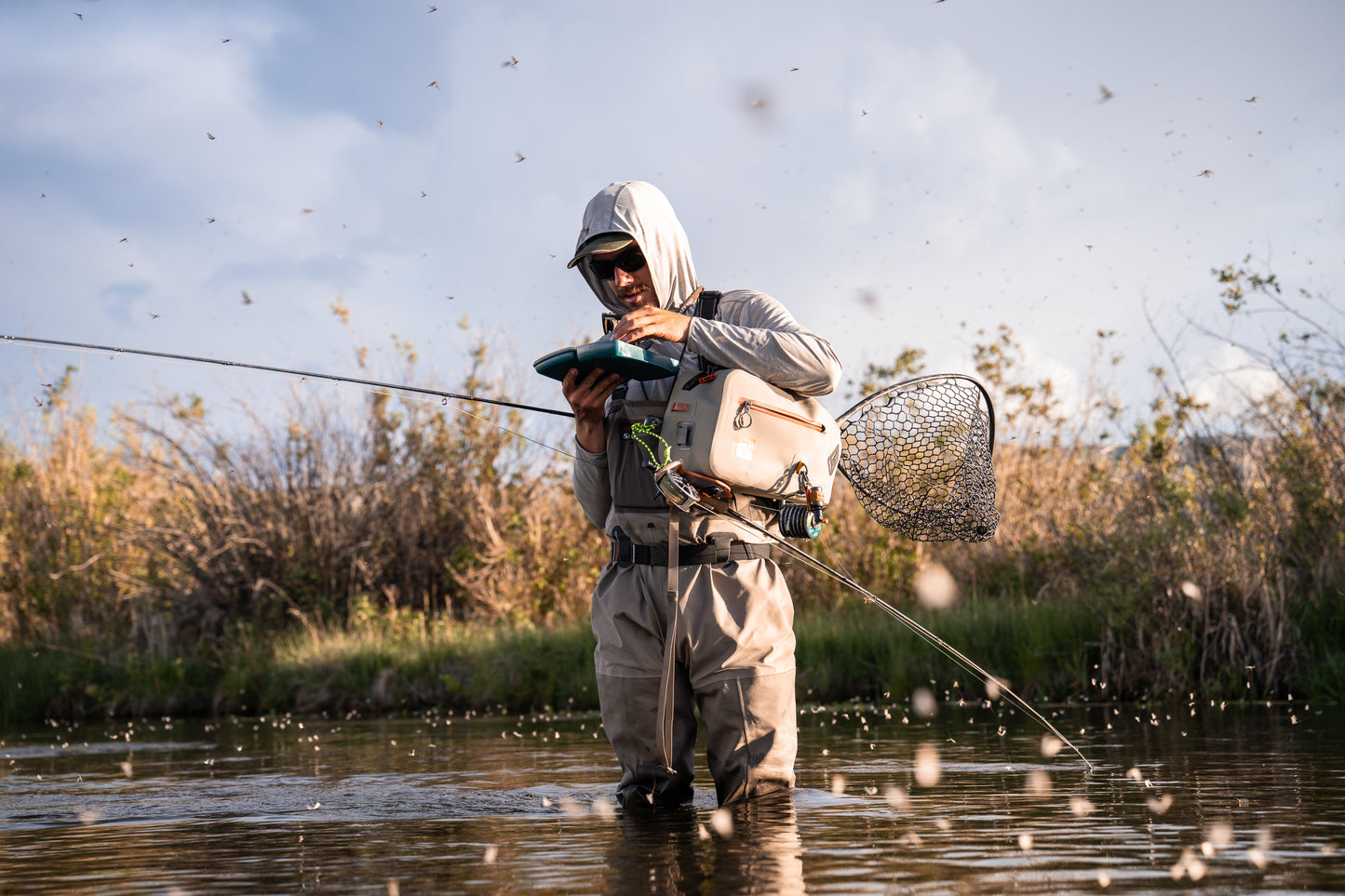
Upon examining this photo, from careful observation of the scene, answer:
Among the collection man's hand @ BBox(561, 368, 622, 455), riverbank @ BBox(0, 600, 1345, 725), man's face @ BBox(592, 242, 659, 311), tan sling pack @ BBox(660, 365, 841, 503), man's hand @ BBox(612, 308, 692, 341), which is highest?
man's face @ BBox(592, 242, 659, 311)

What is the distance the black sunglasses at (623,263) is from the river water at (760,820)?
1713mm

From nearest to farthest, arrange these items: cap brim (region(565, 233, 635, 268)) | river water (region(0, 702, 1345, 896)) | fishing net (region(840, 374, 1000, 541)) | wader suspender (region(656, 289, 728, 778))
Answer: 1. river water (region(0, 702, 1345, 896))
2. wader suspender (region(656, 289, 728, 778))
3. cap brim (region(565, 233, 635, 268))
4. fishing net (region(840, 374, 1000, 541))

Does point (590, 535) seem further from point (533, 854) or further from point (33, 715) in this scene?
point (533, 854)

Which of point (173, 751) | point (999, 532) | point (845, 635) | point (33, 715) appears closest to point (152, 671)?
point (33, 715)

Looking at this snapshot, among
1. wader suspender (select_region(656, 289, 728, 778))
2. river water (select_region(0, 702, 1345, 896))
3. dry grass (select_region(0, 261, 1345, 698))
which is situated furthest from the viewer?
dry grass (select_region(0, 261, 1345, 698))

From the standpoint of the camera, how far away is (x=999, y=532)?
1233cm

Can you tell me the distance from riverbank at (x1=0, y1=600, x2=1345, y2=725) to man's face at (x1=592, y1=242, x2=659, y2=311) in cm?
577

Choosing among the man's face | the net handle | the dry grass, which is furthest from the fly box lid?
the dry grass

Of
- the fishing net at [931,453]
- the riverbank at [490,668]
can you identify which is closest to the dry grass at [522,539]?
the riverbank at [490,668]

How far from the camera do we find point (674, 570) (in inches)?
151

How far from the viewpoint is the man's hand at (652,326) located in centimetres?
372

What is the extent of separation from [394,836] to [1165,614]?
614 cm

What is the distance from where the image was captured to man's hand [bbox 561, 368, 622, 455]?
152 inches

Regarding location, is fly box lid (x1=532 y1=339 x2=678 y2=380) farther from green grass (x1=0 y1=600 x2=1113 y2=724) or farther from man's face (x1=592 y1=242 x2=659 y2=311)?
green grass (x1=0 y1=600 x2=1113 y2=724)
